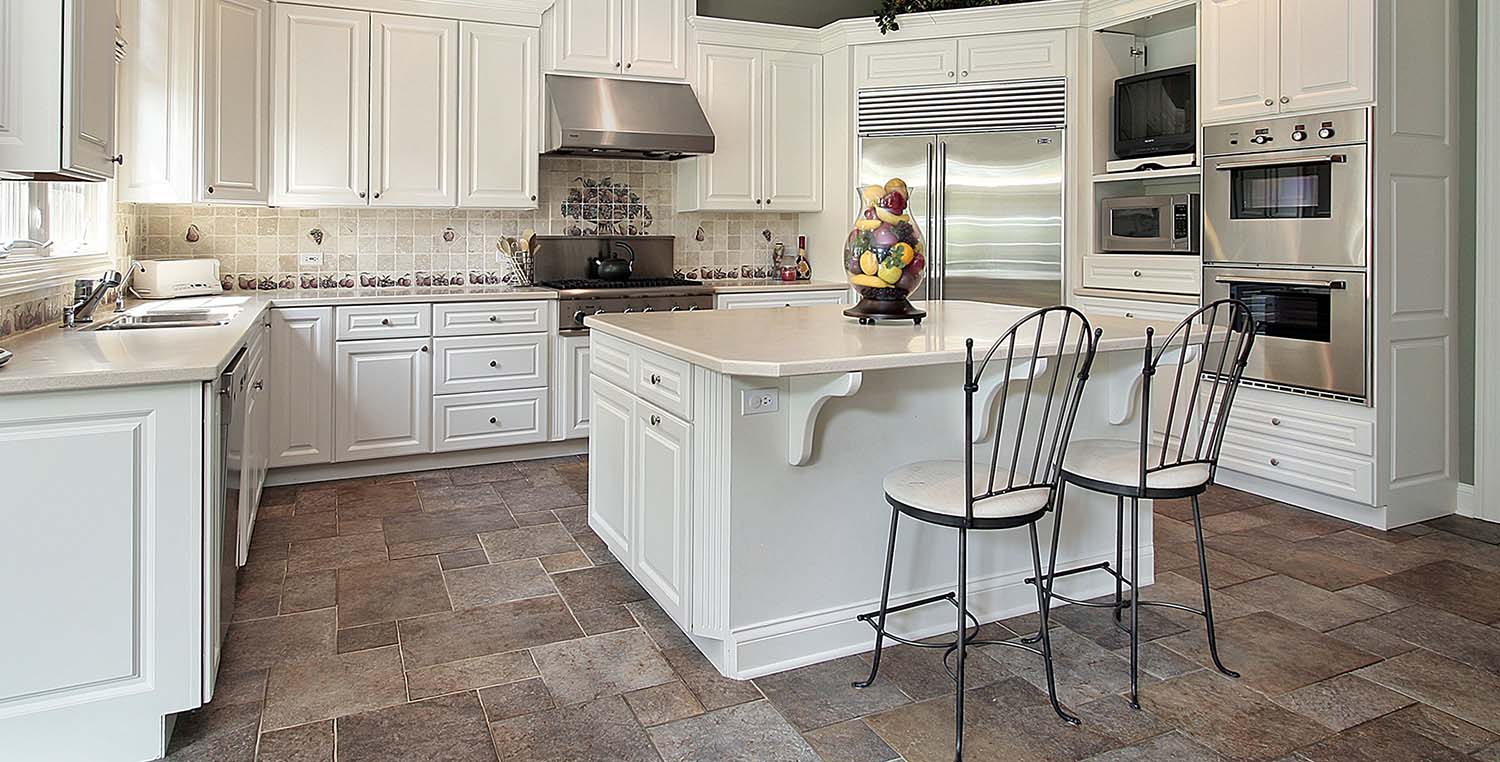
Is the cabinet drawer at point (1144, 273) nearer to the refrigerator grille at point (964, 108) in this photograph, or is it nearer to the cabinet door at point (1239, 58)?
the cabinet door at point (1239, 58)

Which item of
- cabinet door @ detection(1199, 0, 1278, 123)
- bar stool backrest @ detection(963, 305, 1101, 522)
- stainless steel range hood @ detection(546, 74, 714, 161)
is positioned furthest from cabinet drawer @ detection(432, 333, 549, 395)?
cabinet door @ detection(1199, 0, 1278, 123)

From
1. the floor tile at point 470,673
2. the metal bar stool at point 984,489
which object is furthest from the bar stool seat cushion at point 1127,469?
the floor tile at point 470,673

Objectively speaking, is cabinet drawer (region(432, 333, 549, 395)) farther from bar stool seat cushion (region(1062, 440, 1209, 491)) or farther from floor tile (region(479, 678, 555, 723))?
bar stool seat cushion (region(1062, 440, 1209, 491))

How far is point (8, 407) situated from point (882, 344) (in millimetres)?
1914

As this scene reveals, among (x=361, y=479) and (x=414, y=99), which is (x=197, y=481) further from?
(x=414, y=99)

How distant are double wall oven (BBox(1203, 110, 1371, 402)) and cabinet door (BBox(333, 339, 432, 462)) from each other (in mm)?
3677

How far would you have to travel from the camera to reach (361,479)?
4.77 m

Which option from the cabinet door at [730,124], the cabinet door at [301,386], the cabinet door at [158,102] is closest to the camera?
the cabinet door at [158,102]

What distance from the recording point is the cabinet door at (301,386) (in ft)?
14.6

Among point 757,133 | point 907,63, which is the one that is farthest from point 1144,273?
point 757,133

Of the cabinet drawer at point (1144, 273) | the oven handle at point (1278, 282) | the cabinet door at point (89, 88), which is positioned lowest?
the oven handle at point (1278, 282)

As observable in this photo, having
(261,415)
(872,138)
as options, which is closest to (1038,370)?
(261,415)

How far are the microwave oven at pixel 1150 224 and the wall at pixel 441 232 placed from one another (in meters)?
1.98

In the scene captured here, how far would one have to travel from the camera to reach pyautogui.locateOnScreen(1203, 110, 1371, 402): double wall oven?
3867 mm
